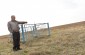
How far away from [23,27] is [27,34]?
106cm

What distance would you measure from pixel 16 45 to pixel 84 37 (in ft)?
12.8

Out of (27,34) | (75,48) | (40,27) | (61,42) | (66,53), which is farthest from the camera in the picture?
(40,27)

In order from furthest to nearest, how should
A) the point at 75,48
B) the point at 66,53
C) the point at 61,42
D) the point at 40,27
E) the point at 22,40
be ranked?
the point at 40,27 < the point at 22,40 < the point at 61,42 < the point at 75,48 < the point at 66,53

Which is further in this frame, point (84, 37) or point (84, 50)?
point (84, 37)

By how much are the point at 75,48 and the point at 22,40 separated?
13.0 ft

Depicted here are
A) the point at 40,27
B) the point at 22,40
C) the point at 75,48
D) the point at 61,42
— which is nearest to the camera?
the point at 75,48

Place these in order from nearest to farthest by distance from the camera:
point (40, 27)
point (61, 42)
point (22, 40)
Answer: point (61, 42), point (22, 40), point (40, 27)

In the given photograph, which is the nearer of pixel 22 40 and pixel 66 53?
pixel 66 53

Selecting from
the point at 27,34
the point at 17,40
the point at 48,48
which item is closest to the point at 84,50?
the point at 48,48

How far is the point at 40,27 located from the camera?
18.8 metres

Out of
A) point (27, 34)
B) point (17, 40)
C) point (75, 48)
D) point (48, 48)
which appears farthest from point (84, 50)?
point (27, 34)

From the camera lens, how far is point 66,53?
1213 cm

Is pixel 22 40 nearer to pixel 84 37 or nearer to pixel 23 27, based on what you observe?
pixel 23 27

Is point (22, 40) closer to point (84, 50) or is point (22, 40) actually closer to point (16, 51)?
point (16, 51)
